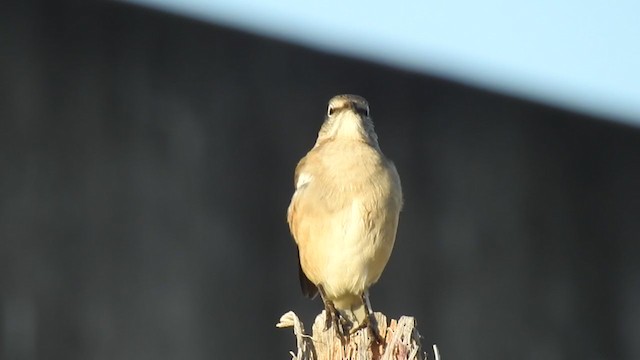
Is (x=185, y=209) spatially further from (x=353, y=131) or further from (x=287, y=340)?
(x=353, y=131)

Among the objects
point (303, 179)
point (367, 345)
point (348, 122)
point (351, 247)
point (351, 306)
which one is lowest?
point (367, 345)

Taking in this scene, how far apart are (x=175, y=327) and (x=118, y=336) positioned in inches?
16.9

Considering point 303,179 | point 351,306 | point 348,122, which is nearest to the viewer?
point 351,306

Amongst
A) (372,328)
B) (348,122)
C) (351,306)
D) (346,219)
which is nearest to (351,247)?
(346,219)

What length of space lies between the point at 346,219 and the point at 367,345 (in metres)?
1.16

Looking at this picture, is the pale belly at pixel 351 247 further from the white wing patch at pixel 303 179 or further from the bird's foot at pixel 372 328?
the bird's foot at pixel 372 328

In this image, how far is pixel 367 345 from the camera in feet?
19.0

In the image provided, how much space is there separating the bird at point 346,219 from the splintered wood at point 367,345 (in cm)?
83

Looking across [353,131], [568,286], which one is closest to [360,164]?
[353,131]

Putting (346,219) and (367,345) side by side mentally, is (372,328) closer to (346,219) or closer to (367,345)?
(367,345)

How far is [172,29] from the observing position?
1048 cm

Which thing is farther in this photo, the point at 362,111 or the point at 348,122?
the point at 362,111

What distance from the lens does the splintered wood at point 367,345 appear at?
18.7 ft

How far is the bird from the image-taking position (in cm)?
686
